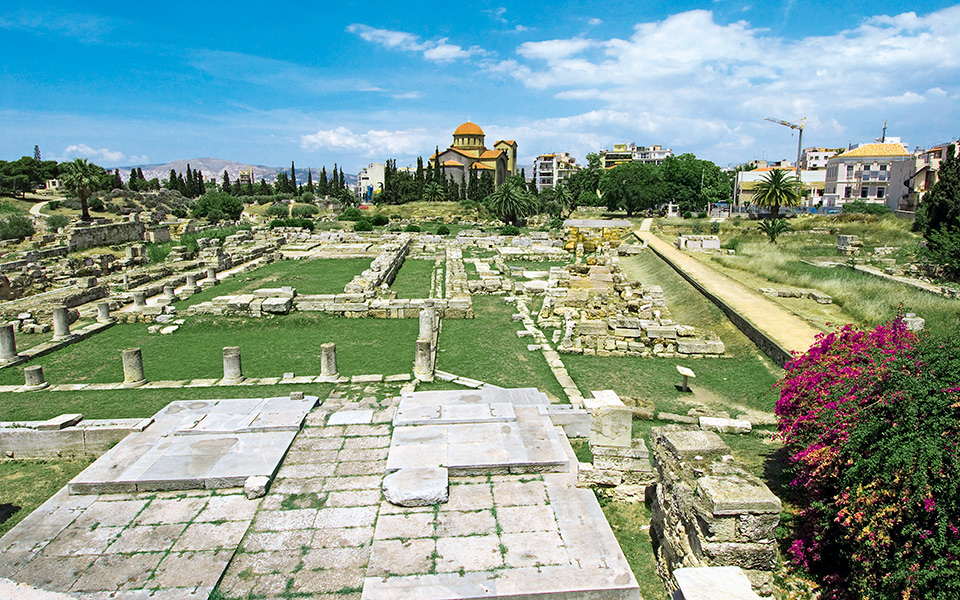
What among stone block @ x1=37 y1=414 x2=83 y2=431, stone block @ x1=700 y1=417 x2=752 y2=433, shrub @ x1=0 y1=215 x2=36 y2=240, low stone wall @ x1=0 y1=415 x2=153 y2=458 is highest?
shrub @ x1=0 y1=215 x2=36 y2=240

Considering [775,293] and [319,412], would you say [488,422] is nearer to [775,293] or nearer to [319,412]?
[319,412]

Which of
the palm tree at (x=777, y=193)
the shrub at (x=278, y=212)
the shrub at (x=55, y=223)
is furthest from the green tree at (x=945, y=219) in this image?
the shrub at (x=278, y=212)

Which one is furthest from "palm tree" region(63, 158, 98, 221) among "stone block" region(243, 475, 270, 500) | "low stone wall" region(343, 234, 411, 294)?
"stone block" region(243, 475, 270, 500)

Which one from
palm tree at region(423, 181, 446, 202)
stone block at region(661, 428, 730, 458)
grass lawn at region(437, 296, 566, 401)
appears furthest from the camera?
palm tree at region(423, 181, 446, 202)

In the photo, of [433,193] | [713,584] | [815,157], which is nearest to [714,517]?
[713,584]

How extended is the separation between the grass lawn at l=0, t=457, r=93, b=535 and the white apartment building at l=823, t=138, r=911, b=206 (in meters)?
63.9

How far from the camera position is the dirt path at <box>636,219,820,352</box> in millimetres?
13242

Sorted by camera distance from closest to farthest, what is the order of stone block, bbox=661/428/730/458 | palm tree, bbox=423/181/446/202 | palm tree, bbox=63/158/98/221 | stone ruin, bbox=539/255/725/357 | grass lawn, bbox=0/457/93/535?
stone block, bbox=661/428/730/458, grass lawn, bbox=0/457/93/535, stone ruin, bbox=539/255/725/357, palm tree, bbox=63/158/98/221, palm tree, bbox=423/181/446/202

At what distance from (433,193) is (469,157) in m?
18.7

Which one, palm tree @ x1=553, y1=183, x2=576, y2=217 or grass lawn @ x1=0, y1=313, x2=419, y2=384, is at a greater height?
palm tree @ x1=553, y1=183, x2=576, y2=217

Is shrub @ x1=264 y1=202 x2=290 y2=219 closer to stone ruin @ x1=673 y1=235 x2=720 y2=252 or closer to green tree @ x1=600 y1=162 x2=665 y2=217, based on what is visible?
green tree @ x1=600 y1=162 x2=665 y2=217

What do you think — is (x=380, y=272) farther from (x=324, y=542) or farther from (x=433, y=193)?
(x=433, y=193)

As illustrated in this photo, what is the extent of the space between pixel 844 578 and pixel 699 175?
74.3m

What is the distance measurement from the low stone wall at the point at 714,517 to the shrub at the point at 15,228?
4488 cm
